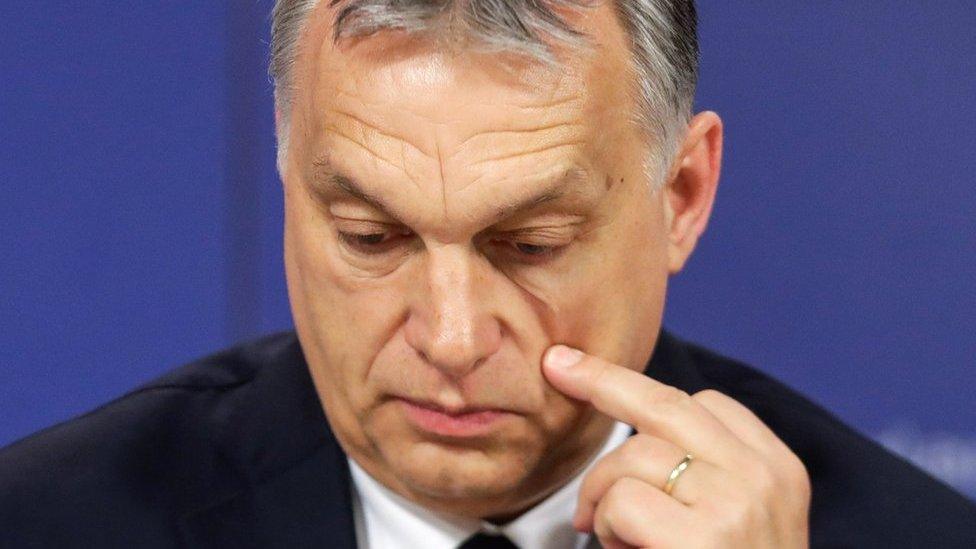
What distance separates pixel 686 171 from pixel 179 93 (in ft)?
3.44

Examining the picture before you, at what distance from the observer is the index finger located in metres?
1.44

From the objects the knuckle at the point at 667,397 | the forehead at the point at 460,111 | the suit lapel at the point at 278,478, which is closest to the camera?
the forehead at the point at 460,111

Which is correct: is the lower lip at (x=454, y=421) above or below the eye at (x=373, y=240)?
below

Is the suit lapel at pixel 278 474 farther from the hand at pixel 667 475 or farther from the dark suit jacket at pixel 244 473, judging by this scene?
the hand at pixel 667 475

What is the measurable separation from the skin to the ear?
0.23ft

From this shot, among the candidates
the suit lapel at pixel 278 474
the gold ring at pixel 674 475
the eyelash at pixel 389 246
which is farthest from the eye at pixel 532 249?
the suit lapel at pixel 278 474

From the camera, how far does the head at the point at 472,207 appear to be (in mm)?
1347

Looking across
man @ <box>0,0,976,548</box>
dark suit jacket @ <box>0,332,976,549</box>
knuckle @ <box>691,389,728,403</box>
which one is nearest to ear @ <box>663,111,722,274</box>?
man @ <box>0,0,976,548</box>

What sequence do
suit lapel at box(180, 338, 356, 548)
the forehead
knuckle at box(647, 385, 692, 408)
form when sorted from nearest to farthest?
the forehead
knuckle at box(647, 385, 692, 408)
suit lapel at box(180, 338, 356, 548)

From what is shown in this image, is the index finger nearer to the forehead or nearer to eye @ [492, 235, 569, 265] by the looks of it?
eye @ [492, 235, 569, 265]

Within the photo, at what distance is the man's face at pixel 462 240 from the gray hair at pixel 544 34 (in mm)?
18

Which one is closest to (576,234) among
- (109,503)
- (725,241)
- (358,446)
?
(358,446)

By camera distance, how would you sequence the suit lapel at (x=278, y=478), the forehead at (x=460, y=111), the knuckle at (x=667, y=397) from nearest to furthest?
the forehead at (x=460, y=111)
the knuckle at (x=667, y=397)
the suit lapel at (x=278, y=478)

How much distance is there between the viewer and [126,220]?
2.38 metres
